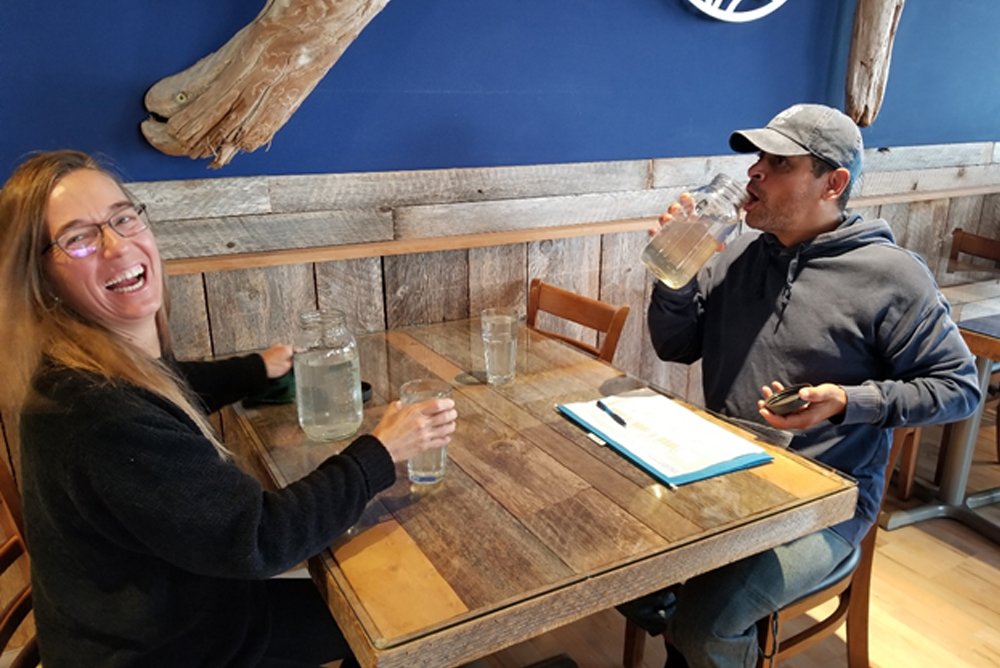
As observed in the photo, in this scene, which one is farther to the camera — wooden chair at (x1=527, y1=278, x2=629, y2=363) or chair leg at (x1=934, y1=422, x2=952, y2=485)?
chair leg at (x1=934, y1=422, x2=952, y2=485)

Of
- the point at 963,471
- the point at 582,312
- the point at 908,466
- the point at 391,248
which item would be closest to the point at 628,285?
the point at 582,312

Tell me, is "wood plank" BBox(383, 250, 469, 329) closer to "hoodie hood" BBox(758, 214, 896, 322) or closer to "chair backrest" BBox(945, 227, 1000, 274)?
"hoodie hood" BBox(758, 214, 896, 322)

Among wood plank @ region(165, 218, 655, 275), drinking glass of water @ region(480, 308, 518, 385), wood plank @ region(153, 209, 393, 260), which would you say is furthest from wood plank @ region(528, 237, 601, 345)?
drinking glass of water @ region(480, 308, 518, 385)

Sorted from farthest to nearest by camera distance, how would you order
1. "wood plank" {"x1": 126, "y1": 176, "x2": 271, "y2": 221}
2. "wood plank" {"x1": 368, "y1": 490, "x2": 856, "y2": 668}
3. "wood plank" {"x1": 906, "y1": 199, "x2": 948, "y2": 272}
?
"wood plank" {"x1": 906, "y1": 199, "x2": 948, "y2": 272} < "wood plank" {"x1": 126, "y1": 176, "x2": 271, "y2": 221} < "wood plank" {"x1": 368, "y1": 490, "x2": 856, "y2": 668}

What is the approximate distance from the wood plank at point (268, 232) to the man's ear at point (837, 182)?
110 centimetres

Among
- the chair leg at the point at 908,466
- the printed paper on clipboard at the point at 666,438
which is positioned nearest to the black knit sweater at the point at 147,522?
the printed paper on clipboard at the point at 666,438

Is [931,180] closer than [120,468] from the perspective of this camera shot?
No

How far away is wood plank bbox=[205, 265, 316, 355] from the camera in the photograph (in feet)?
5.84

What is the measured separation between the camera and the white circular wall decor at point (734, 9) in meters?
2.29

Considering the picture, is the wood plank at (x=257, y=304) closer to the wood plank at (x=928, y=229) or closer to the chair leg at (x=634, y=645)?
the chair leg at (x=634, y=645)

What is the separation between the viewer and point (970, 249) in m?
3.04

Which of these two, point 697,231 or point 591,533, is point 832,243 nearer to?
point 697,231

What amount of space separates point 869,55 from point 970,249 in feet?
3.38

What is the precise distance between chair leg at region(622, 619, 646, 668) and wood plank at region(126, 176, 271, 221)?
1412mm
